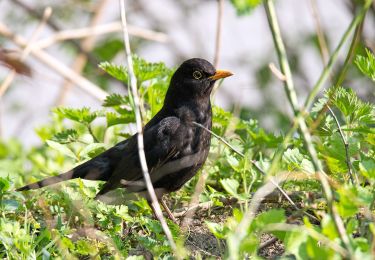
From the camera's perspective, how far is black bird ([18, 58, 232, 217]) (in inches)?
215

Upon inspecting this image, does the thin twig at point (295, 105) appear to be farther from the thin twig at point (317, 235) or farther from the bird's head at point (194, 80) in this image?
the bird's head at point (194, 80)

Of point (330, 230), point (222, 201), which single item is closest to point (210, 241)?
point (222, 201)

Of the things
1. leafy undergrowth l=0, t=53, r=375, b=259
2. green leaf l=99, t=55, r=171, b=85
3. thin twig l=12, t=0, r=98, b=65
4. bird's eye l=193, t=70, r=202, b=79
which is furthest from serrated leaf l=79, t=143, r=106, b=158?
thin twig l=12, t=0, r=98, b=65

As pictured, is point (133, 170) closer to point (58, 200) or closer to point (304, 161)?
point (58, 200)

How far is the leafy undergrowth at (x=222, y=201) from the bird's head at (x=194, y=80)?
0.43 ft

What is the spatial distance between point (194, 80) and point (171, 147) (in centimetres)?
70

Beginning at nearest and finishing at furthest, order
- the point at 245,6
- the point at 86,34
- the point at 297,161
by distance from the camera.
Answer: the point at 297,161 → the point at 245,6 → the point at 86,34

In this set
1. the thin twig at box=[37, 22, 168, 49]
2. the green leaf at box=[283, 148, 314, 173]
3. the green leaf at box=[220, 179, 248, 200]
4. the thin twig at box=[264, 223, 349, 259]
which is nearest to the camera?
the thin twig at box=[264, 223, 349, 259]

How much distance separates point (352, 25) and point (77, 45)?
7.01 metres

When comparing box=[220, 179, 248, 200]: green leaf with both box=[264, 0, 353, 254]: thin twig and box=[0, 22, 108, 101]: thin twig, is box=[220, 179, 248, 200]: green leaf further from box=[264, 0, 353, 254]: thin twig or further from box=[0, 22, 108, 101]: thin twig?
box=[0, 22, 108, 101]: thin twig

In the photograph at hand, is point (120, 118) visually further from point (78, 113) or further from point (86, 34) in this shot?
point (86, 34)

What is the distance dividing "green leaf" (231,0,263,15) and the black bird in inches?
19.7

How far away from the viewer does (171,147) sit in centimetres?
565

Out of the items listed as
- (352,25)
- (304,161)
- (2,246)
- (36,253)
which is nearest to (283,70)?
(352,25)
